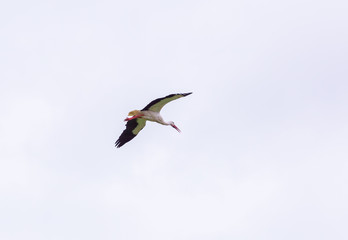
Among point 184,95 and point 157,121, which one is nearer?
point 184,95

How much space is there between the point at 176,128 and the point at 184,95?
196 inches

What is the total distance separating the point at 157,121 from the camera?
1398 inches

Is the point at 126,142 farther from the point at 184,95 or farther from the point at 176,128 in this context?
the point at 184,95

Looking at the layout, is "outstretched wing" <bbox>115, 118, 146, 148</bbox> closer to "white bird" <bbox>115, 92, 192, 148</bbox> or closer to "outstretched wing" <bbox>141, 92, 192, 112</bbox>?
"white bird" <bbox>115, 92, 192, 148</bbox>

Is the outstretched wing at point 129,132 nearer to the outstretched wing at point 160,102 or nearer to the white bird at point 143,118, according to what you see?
the white bird at point 143,118

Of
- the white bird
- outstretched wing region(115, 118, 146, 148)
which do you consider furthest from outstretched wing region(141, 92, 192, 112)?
outstretched wing region(115, 118, 146, 148)

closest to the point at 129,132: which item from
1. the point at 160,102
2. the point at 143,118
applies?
the point at 143,118

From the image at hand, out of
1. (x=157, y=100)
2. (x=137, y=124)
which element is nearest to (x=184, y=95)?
(x=157, y=100)

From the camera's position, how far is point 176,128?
36.9 meters

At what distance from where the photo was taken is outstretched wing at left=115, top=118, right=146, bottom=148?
36406 millimetres

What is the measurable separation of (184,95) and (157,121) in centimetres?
366

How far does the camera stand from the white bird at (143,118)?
33531mm

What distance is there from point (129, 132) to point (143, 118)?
1.67 m

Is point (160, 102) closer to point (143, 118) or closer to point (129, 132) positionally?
point (143, 118)
